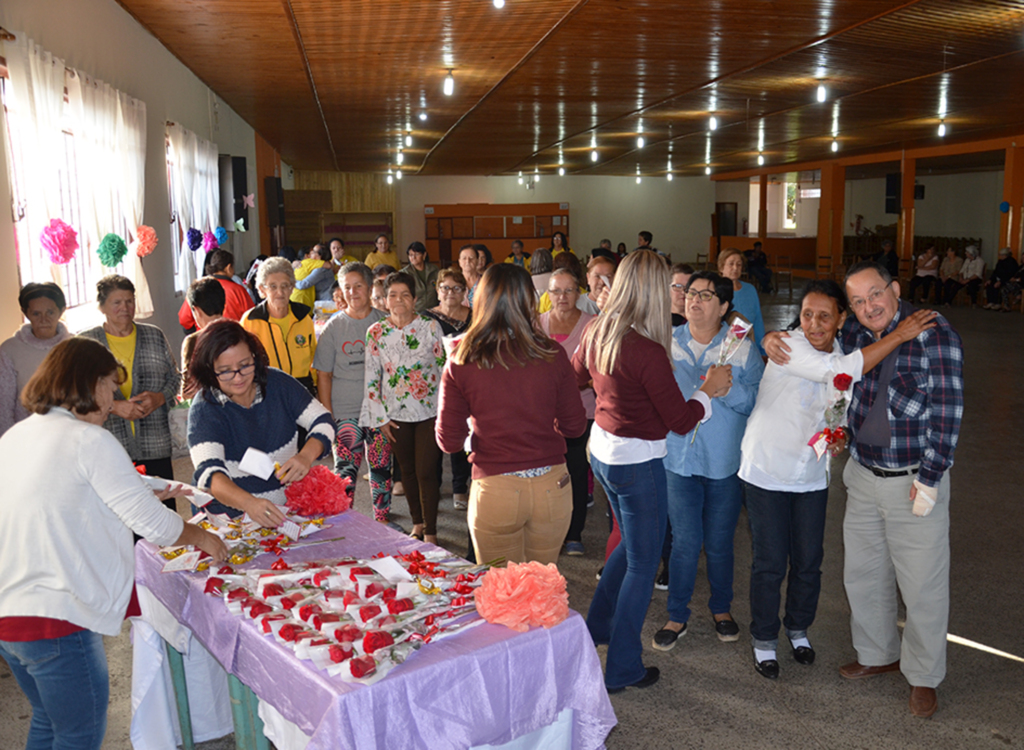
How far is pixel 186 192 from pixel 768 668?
25.5 ft

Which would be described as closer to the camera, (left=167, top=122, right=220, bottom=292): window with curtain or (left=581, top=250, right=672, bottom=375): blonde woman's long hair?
(left=581, top=250, right=672, bottom=375): blonde woman's long hair

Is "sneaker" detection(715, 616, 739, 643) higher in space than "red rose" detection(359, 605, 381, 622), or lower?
lower

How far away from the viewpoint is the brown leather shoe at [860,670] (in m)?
3.34

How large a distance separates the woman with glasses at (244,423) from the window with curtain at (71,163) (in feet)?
8.34

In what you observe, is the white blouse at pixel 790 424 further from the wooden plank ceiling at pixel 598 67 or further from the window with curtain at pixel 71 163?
the wooden plank ceiling at pixel 598 67

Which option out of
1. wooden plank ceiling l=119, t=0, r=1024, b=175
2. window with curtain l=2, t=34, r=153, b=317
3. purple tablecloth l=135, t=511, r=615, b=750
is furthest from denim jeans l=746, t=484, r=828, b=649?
wooden plank ceiling l=119, t=0, r=1024, b=175

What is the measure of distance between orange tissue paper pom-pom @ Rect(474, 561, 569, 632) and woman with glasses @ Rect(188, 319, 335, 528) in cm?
93

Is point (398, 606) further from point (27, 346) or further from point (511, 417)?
point (27, 346)

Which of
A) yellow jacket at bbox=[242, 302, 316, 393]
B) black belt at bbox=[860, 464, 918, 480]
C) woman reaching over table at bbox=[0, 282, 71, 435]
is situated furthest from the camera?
yellow jacket at bbox=[242, 302, 316, 393]

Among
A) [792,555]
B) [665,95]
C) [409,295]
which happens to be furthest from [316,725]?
[665,95]

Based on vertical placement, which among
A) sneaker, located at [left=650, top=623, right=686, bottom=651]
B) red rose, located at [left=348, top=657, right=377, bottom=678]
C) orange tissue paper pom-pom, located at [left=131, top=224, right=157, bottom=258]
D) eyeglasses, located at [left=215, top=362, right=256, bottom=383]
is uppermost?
orange tissue paper pom-pom, located at [left=131, top=224, right=157, bottom=258]

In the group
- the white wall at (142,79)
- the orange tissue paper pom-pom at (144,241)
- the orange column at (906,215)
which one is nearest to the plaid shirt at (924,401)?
the white wall at (142,79)

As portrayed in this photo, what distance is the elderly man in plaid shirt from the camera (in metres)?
2.90

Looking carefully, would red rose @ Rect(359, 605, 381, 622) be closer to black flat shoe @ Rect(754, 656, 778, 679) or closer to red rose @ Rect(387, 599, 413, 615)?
red rose @ Rect(387, 599, 413, 615)
